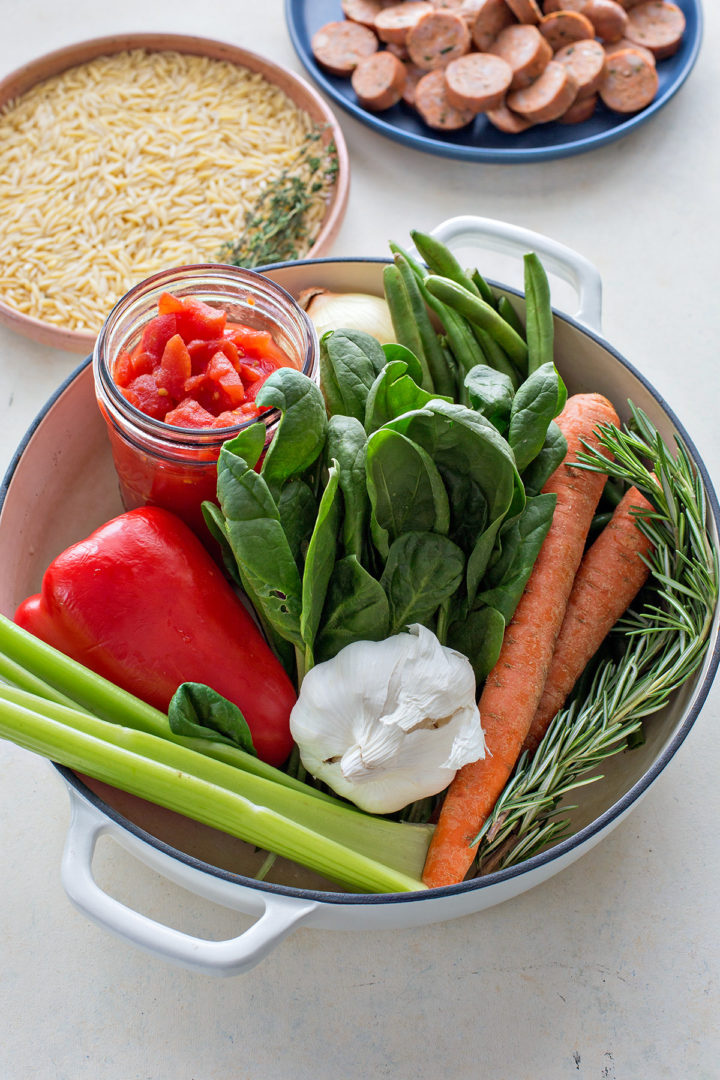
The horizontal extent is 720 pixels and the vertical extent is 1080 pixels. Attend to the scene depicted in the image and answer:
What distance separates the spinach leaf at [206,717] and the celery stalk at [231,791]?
0.02 m

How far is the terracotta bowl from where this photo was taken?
4.33ft

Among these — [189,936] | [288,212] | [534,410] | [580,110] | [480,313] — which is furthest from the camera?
[580,110]

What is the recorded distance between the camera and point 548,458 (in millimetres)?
846

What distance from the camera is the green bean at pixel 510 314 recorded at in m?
0.98

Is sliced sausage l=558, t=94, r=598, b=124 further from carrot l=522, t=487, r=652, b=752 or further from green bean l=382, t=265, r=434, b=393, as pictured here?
carrot l=522, t=487, r=652, b=752

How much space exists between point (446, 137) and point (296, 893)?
116cm

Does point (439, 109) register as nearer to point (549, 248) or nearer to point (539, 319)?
point (549, 248)

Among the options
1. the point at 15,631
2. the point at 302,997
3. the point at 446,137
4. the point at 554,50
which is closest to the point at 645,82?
the point at 554,50

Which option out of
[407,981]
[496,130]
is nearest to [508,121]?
[496,130]

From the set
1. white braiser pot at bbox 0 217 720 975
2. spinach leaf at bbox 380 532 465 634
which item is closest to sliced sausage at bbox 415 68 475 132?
white braiser pot at bbox 0 217 720 975

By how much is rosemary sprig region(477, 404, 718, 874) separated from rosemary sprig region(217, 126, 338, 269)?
59cm

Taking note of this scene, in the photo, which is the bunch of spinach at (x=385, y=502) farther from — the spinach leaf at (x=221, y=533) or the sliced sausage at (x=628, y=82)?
the sliced sausage at (x=628, y=82)

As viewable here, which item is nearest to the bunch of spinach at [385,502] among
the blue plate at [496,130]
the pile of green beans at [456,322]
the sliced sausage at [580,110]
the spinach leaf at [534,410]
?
the spinach leaf at [534,410]

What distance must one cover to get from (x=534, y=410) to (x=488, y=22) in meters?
0.95
